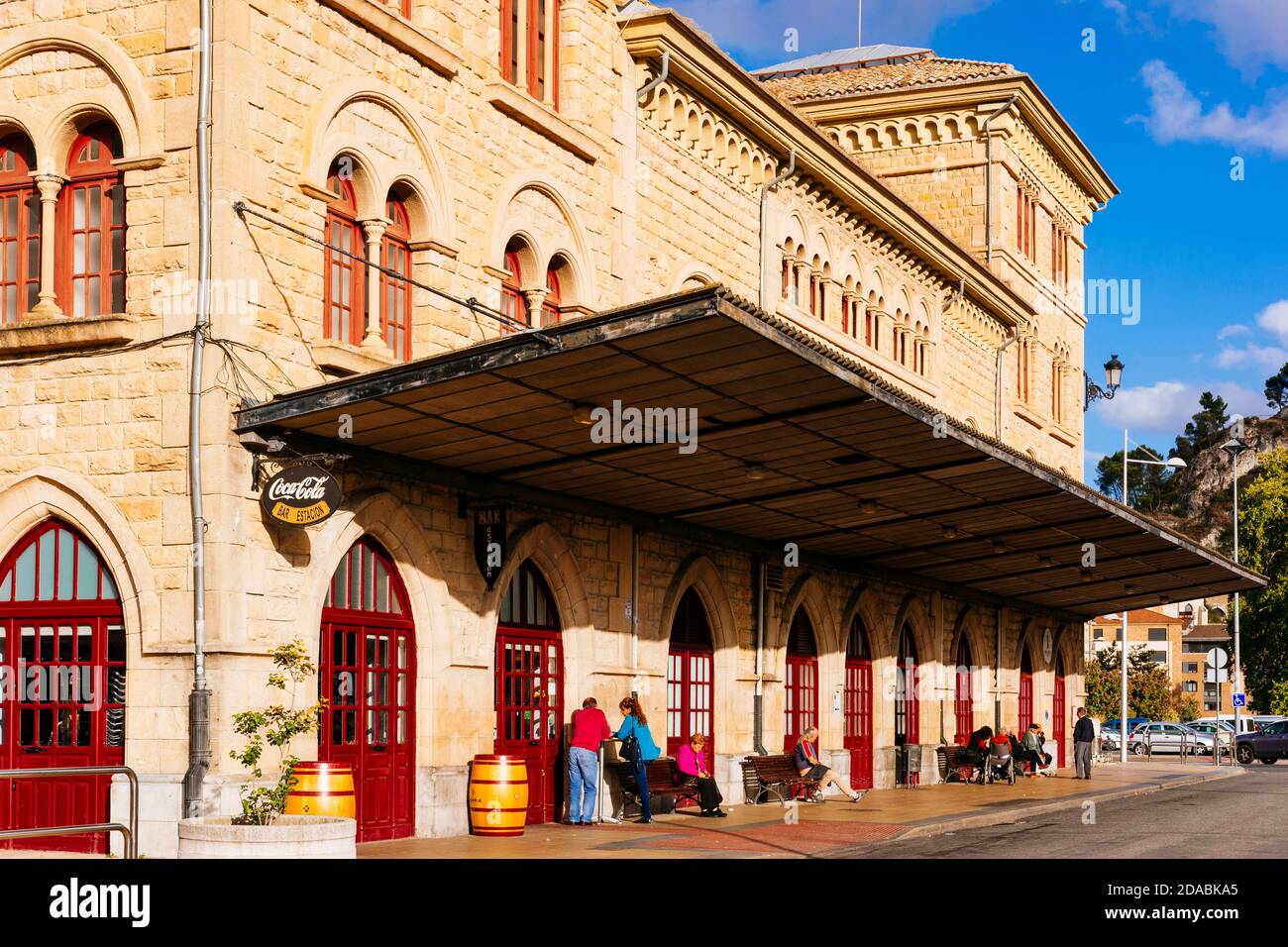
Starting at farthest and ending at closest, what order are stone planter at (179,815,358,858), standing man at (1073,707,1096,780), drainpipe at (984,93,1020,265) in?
drainpipe at (984,93,1020,265), standing man at (1073,707,1096,780), stone planter at (179,815,358,858)

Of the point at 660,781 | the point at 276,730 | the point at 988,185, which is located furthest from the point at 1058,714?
the point at 276,730

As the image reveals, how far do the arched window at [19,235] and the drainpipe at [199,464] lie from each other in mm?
2257

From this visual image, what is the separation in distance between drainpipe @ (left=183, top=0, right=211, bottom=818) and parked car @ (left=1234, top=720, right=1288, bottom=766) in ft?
168

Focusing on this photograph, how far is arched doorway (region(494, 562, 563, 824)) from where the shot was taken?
68.0ft

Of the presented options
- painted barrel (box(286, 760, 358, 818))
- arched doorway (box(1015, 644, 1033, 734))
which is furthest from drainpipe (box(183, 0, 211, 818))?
arched doorway (box(1015, 644, 1033, 734))

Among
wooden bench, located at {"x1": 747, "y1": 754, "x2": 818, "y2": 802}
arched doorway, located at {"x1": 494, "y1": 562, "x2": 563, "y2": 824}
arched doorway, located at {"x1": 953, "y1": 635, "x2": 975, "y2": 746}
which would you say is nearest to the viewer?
arched doorway, located at {"x1": 494, "y1": 562, "x2": 563, "y2": 824}

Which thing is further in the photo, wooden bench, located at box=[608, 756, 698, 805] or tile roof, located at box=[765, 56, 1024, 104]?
tile roof, located at box=[765, 56, 1024, 104]

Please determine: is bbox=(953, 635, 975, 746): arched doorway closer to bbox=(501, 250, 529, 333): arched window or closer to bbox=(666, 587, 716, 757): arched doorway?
bbox=(666, 587, 716, 757): arched doorway

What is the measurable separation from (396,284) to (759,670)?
1081 cm

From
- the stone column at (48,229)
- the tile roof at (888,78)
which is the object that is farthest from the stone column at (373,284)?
the tile roof at (888,78)

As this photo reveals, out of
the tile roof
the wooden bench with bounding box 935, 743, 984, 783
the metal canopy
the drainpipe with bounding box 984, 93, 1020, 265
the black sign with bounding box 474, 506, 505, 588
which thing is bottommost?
the wooden bench with bounding box 935, 743, 984, 783

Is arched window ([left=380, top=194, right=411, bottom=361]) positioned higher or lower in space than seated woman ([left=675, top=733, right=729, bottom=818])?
higher

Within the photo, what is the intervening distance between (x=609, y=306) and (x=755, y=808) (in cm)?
787
